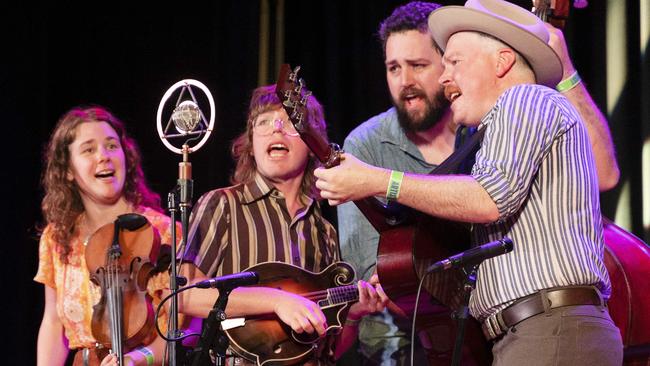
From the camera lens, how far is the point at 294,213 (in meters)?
4.05

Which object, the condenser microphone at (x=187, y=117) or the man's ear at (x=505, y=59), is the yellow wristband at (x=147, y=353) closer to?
the condenser microphone at (x=187, y=117)

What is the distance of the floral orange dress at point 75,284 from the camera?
4.30m

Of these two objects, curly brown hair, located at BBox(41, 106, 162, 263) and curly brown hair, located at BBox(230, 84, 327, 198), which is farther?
Result: curly brown hair, located at BBox(41, 106, 162, 263)

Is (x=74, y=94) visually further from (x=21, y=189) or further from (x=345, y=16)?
(x=345, y=16)

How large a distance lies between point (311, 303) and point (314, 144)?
2.94ft

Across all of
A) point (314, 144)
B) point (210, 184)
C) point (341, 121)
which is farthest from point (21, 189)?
point (314, 144)

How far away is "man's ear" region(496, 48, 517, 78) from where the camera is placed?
301 centimetres

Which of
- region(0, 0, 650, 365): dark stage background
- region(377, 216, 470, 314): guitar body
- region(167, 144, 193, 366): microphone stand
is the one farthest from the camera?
region(0, 0, 650, 365): dark stage background

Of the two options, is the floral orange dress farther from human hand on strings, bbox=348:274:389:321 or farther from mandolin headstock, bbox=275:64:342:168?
mandolin headstock, bbox=275:64:342:168

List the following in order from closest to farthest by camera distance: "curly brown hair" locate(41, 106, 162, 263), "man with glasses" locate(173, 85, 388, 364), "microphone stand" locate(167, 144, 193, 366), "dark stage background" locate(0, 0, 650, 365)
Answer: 1. "microphone stand" locate(167, 144, 193, 366)
2. "man with glasses" locate(173, 85, 388, 364)
3. "curly brown hair" locate(41, 106, 162, 263)
4. "dark stage background" locate(0, 0, 650, 365)

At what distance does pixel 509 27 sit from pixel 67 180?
2736 mm

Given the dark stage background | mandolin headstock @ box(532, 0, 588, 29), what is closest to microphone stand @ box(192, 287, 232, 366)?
mandolin headstock @ box(532, 0, 588, 29)

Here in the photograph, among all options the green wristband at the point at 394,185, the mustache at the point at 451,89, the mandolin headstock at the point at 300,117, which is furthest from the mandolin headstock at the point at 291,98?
the mustache at the point at 451,89

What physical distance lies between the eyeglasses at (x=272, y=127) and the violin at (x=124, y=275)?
2.41ft
